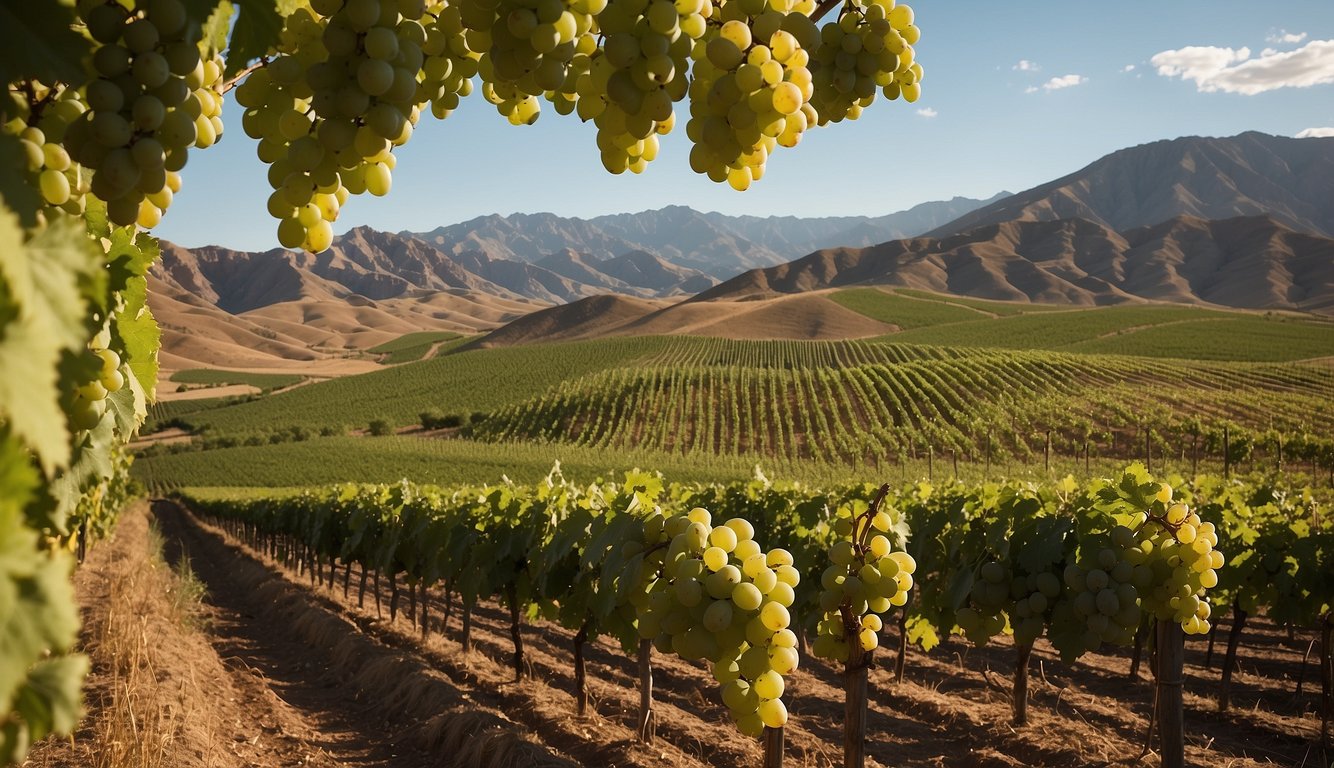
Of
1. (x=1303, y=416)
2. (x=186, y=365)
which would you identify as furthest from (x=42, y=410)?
(x=186, y=365)

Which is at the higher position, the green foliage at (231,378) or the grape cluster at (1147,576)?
the grape cluster at (1147,576)

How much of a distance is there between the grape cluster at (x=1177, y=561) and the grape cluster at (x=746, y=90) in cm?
434

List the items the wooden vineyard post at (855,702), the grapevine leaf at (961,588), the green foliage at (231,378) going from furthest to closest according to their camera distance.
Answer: the green foliage at (231,378) < the grapevine leaf at (961,588) < the wooden vineyard post at (855,702)

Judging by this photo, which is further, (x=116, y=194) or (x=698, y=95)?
(x=698, y=95)

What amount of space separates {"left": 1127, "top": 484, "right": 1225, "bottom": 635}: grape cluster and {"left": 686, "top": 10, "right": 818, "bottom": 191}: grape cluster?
171 inches

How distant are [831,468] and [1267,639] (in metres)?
26.4

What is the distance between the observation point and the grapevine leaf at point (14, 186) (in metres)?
0.63

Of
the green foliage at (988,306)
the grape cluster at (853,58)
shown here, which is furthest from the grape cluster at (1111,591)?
the green foliage at (988,306)

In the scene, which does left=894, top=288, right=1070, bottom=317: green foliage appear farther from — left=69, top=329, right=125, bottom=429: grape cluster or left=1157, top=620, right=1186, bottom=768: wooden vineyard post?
left=69, top=329, right=125, bottom=429: grape cluster

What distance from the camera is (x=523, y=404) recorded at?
61531mm

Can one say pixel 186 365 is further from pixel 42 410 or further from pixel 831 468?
pixel 42 410

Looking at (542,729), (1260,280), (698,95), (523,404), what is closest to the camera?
(698,95)

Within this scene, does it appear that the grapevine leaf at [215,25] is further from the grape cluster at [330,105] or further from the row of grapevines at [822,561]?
the row of grapevines at [822,561]

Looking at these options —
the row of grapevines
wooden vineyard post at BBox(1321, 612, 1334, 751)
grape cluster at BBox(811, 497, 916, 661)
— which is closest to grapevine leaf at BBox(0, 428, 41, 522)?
the row of grapevines
